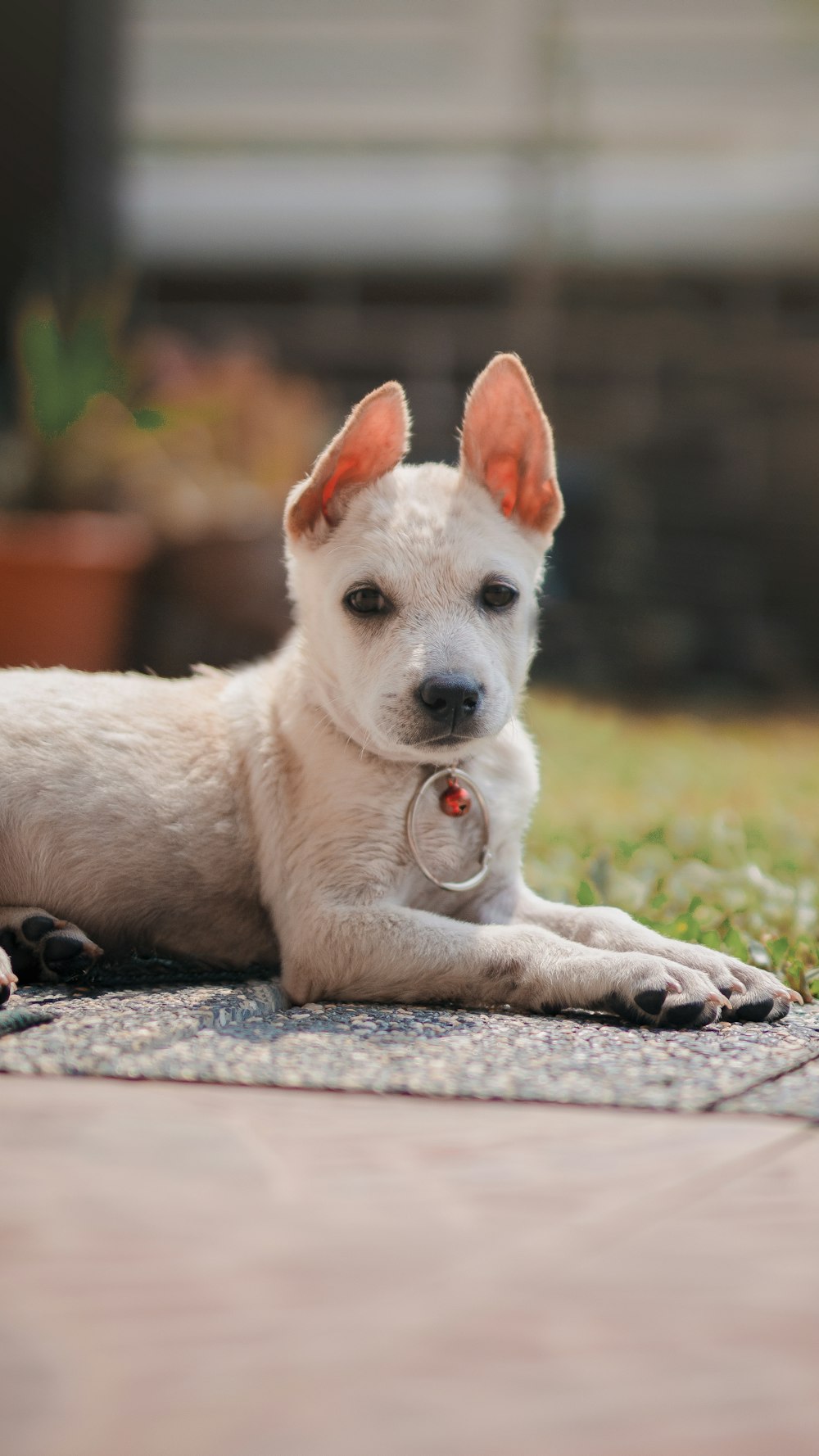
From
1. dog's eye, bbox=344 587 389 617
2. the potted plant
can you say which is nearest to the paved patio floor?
dog's eye, bbox=344 587 389 617

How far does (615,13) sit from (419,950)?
9836 millimetres

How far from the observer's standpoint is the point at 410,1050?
245 centimetres

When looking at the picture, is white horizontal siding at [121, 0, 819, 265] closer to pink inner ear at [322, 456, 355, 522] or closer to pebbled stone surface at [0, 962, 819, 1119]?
pink inner ear at [322, 456, 355, 522]

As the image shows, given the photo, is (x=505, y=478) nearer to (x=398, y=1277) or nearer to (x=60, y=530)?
(x=398, y=1277)

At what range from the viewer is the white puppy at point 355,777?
9.37 feet

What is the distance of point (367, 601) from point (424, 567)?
13 centimetres

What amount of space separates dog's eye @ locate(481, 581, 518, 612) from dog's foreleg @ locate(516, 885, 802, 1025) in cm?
60

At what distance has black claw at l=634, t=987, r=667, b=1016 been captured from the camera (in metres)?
2.63

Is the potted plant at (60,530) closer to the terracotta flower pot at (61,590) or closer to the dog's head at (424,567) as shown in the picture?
the terracotta flower pot at (61,590)

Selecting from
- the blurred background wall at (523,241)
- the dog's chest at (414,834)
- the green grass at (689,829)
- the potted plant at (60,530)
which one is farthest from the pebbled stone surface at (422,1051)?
the blurred background wall at (523,241)

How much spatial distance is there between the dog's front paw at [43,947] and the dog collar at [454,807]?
0.63 m

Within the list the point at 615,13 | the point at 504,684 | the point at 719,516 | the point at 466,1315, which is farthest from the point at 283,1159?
the point at 615,13

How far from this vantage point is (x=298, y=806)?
3.09 m

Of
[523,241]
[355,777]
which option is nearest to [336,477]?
[355,777]
